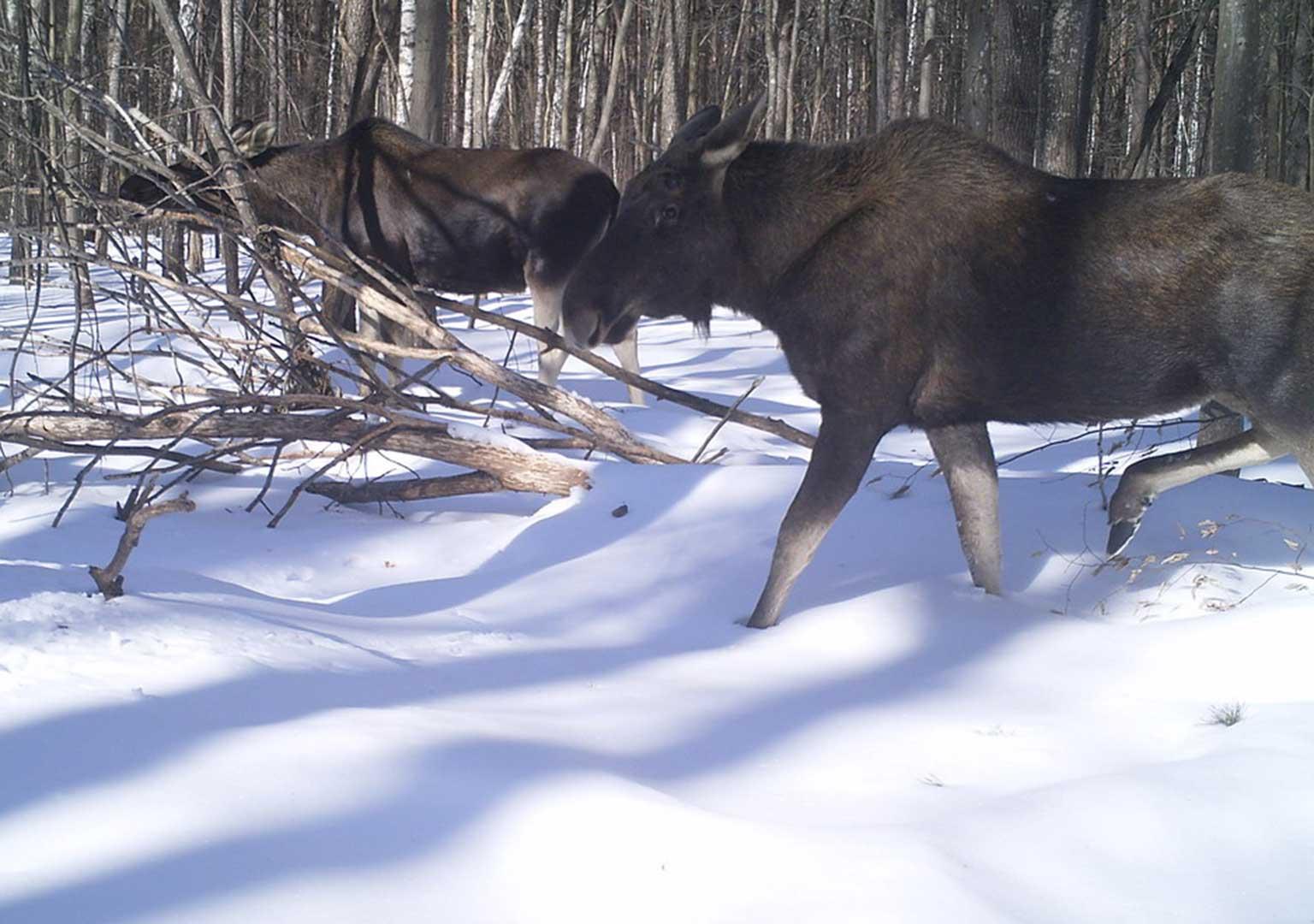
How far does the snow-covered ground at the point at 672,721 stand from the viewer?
216 cm

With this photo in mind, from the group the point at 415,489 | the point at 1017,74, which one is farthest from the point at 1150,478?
the point at 1017,74

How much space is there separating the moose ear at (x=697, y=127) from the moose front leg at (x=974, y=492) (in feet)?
5.08

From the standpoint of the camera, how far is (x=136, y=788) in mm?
2270

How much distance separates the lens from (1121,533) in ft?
15.5

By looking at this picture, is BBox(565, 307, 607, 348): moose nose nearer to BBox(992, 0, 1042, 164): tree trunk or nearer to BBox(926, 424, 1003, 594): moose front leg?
BBox(926, 424, 1003, 594): moose front leg

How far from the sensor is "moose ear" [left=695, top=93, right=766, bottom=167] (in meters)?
4.77

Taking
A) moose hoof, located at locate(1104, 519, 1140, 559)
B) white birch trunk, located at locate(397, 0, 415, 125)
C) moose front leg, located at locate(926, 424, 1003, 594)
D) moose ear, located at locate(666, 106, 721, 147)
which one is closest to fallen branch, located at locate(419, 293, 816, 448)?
moose front leg, located at locate(926, 424, 1003, 594)

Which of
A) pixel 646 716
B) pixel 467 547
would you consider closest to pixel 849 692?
pixel 646 716

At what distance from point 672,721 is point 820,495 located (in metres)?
1.43

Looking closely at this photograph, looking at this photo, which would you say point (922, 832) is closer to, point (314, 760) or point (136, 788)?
point (314, 760)

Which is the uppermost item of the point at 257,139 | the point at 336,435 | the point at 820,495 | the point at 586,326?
the point at 257,139

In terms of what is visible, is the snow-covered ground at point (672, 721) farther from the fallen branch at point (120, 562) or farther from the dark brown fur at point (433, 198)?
the dark brown fur at point (433, 198)

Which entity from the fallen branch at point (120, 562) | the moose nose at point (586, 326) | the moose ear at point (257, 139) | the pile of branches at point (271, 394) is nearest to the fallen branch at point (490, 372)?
the pile of branches at point (271, 394)

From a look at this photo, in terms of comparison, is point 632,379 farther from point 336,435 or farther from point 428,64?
point 428,64
